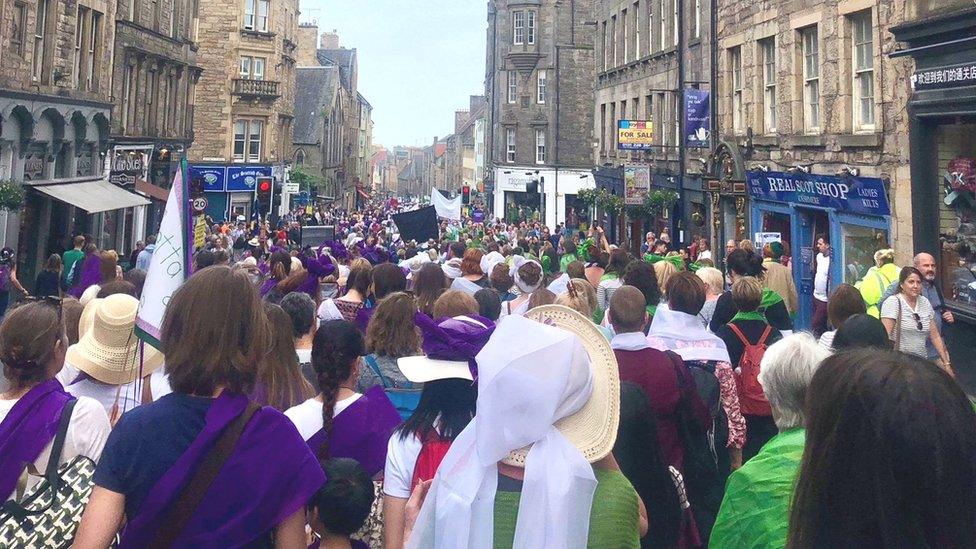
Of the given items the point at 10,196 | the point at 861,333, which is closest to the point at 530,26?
the point at 10,196

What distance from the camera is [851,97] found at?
16703 mm

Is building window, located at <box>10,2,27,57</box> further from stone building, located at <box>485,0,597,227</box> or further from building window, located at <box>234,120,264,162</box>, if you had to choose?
stone building, located at <box>485,0,597,227</box>

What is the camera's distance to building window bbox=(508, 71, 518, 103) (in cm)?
6047

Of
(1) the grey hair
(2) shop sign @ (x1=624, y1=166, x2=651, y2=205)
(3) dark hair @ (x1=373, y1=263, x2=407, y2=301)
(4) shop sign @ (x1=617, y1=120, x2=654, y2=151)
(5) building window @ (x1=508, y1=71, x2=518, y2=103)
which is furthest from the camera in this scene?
(5) building window @ (x1=508, y1=71, x2=518, y2=103)

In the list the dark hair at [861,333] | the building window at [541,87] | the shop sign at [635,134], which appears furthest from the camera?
the building window at [541,87]

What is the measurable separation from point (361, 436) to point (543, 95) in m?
57.5

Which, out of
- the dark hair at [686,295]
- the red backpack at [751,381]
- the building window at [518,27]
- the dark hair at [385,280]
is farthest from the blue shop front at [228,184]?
the dark hair at [686,295]

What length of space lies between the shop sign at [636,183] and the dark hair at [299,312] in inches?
785

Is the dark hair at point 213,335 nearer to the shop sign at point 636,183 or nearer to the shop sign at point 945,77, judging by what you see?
the shop sign at point 945,77

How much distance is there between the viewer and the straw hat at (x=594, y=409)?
2801 millimetres

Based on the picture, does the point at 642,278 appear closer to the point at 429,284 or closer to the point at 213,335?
the point at 429,284

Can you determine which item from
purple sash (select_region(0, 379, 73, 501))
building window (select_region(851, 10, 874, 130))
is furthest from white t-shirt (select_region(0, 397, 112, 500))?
building window (select_region(851, 10, 874, 130))

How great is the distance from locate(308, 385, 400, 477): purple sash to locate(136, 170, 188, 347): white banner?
0.91 meters

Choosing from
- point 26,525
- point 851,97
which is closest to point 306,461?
point 26,525
